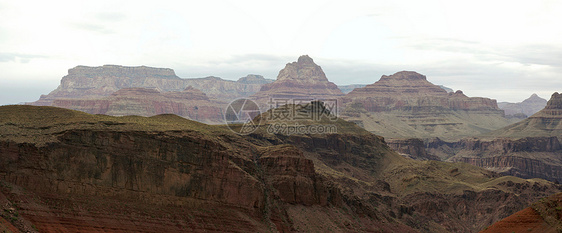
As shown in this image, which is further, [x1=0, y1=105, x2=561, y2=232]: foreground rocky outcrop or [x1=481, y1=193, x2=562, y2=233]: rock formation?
[x1=0, y1=105, x2=561, y2=232]: foreground rocky outcrop

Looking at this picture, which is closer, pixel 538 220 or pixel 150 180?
pixel 538 220

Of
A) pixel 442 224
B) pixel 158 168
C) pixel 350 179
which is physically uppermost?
pixel 158 168

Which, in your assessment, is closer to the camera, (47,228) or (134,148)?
(47,228)

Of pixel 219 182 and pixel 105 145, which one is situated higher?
pixel 105 145

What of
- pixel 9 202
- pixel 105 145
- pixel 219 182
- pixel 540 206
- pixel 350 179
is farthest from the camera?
pixel 350 179

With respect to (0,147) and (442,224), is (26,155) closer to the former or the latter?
(0,147)

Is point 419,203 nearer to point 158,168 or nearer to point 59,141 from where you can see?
point 158,168

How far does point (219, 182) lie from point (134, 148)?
16.2 m

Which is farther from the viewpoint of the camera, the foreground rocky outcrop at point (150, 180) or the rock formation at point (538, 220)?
the foreground rocky outcrop at point (150, 180)

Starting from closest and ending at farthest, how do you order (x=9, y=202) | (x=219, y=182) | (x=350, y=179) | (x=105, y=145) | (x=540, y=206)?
(x=540, y=206) → (x=9, y=202) → (x=105, y=145) → (x=219, y=182) → (x=350, y=179)

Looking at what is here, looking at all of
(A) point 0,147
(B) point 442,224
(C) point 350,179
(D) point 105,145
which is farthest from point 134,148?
(B) point 442,224

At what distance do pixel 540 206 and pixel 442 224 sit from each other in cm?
10318

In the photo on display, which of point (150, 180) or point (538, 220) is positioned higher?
point (150, 180)

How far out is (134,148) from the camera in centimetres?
11294
